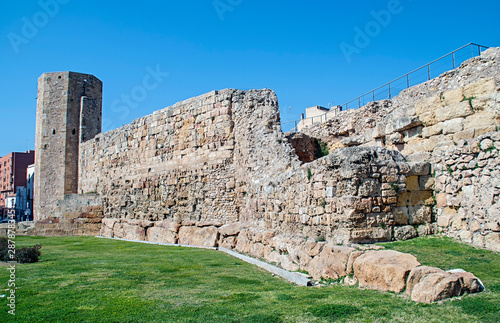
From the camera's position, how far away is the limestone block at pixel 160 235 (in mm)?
14548

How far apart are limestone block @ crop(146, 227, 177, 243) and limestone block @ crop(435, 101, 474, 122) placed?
9.17 metres

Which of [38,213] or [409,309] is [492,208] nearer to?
[409,309]

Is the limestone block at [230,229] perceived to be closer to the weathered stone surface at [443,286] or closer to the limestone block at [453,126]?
the limestone block at [453,126]

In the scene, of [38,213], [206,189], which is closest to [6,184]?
[38,213]

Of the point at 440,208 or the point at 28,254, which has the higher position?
the point at 440,208

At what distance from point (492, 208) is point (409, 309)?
123 inches

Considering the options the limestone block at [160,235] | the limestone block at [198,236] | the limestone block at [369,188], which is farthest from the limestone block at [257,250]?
the limestone block at [160,235]

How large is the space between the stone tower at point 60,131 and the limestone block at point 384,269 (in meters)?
24.6

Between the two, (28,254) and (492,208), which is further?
(28,254)

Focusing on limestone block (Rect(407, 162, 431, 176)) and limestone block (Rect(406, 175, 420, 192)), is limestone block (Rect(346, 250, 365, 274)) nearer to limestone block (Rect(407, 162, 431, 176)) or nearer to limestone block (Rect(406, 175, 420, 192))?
limestone block (Rect(406, 175, 420, 192))

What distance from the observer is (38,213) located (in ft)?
89.7

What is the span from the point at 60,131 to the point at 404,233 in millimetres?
25164

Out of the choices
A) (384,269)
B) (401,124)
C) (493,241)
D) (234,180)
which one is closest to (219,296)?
(384,269)

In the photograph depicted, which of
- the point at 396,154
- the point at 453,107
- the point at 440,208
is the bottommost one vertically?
the point at 440,208
